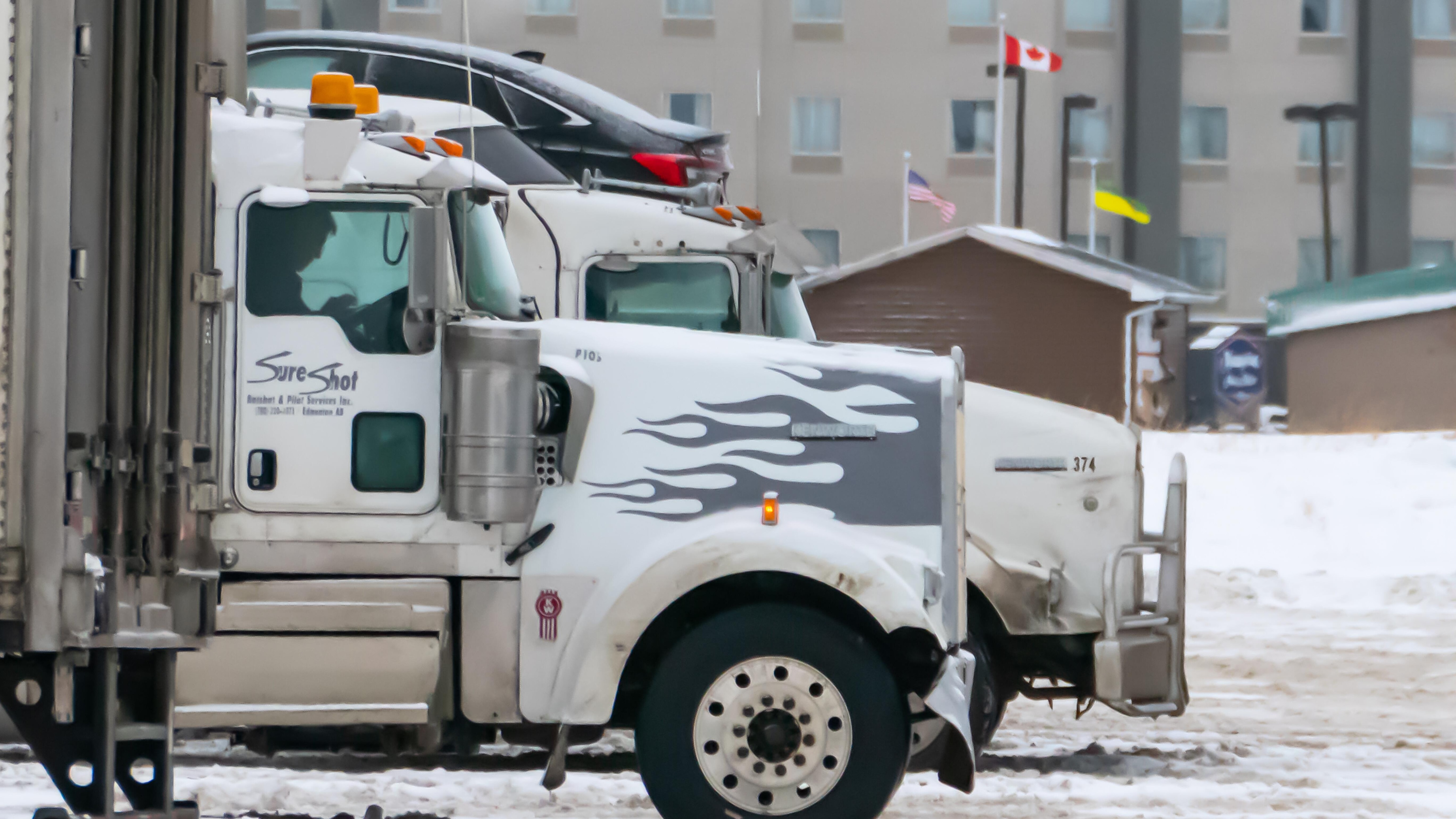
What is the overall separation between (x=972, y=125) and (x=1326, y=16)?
11.3 meters

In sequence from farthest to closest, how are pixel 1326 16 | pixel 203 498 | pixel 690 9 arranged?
pixel 1326 16
pixel 690 9
pixel 203 498

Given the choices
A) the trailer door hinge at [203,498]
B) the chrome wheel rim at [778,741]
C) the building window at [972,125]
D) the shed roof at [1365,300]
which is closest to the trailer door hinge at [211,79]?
the trailer door hinge at [203,498]

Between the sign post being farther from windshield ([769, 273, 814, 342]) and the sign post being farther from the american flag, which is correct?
windshield ([769, 273, 814, 342])

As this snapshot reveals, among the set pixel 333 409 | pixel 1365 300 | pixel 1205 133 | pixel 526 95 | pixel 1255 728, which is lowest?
pixel 1255 728

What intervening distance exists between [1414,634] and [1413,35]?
39278mm

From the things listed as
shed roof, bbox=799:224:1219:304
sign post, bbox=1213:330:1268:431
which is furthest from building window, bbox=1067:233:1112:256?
shed roof, bbox=799:224:1219:304

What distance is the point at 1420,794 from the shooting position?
8047 mm

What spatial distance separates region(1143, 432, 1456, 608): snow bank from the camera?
18516 mm

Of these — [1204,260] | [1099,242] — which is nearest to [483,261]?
[1099,242]

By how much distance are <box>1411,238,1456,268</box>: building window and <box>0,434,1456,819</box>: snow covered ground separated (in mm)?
30536

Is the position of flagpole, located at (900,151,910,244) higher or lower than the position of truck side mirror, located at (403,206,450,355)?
higher

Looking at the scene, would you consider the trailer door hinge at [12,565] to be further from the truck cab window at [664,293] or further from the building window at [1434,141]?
the building window at [1434,141]

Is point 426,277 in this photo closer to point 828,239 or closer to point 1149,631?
point 1149,631

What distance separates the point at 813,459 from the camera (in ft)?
21.9
